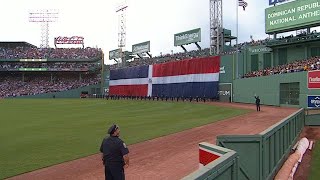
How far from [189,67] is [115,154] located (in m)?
56.9

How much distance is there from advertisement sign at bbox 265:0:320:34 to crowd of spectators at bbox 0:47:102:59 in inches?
2309

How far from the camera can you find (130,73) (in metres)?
79.4

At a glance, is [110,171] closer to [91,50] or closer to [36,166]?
[36,166]

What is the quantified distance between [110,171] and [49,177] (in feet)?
14.0

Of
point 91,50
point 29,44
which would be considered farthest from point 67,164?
point 29,44

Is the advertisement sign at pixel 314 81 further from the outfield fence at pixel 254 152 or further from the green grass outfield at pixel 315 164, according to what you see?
the outfield fence at pixel 254 152

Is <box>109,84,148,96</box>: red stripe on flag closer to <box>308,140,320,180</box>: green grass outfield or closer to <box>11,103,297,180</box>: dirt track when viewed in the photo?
<box>11,103,297,180</box>: dirt track

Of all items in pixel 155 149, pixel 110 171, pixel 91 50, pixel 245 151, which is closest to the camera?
pixel 110 171

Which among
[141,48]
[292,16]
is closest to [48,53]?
[141,48]

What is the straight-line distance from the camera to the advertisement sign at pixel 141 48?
89.2m

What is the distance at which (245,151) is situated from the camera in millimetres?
7492

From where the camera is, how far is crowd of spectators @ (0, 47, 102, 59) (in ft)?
313

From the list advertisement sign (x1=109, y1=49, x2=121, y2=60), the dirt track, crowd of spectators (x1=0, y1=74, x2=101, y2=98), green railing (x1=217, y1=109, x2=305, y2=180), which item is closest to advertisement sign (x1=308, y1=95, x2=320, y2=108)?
the dirt track

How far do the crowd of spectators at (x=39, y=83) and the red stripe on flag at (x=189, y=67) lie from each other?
27.4 meters
